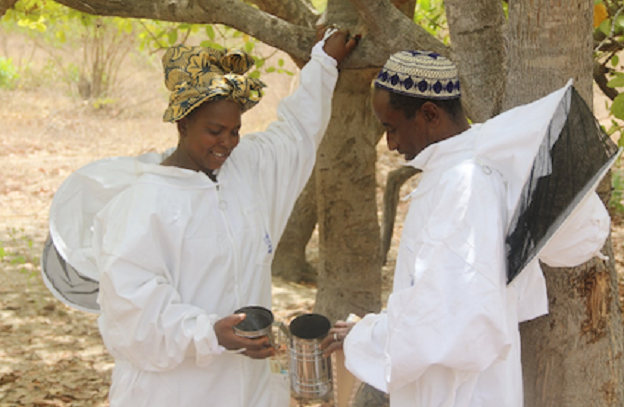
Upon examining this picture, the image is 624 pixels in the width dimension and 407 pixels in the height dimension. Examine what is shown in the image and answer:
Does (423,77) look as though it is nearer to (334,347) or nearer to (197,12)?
(334,347)

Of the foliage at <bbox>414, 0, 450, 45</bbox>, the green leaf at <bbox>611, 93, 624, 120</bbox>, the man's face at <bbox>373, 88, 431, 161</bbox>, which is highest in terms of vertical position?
the foliage at <bbox>414, 0, 450, 45</bbox>

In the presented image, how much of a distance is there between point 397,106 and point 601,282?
992 mm

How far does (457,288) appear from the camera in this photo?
1.60m

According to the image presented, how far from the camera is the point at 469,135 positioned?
1.80 meters

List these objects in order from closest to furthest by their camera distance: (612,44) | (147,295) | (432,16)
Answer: (147,295)
(612,44)
(432,16)

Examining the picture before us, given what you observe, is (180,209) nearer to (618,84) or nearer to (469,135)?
(469,135)

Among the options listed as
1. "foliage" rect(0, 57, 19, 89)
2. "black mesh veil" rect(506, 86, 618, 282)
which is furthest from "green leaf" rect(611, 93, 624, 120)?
"foliage" rect(0, 57, 19, 89)

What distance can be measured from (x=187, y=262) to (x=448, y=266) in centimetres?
102

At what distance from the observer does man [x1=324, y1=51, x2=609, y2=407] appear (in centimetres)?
160

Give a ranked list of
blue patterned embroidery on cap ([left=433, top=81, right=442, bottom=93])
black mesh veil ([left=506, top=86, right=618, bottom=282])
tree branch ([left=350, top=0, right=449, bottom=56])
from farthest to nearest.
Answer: tree branch ([left=350, top=0, right=449, bottom=56])
blue patterned embroidery on cap ([left=433, top=81, right=442, bottom=93])
black mesh veil ([left=506, top=86, right=618, bottom=282])

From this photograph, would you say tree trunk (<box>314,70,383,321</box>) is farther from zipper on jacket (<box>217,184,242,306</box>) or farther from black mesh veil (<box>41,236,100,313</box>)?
black mesh veil (<box>41,236,100,313</box>)

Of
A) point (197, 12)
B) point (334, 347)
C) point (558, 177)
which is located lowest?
point (334, 347)

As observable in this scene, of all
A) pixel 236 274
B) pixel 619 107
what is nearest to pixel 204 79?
pixel 236 274

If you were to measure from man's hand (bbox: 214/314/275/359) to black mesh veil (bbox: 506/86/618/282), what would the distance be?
863 mm
